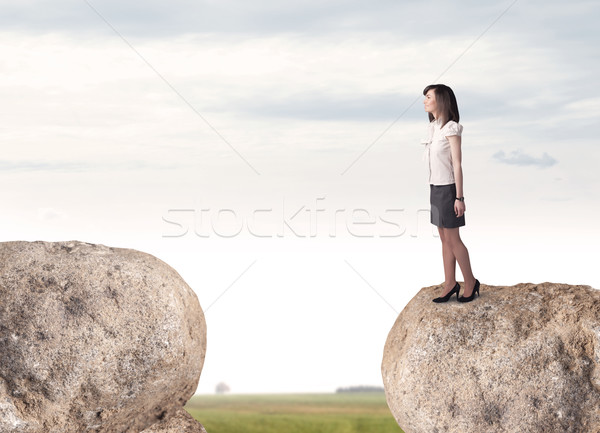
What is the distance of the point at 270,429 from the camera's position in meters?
9.75

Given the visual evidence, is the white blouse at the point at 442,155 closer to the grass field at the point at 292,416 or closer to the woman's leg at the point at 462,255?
the woman's leg at the point at 462,255

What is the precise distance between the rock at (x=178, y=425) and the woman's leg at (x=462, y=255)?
3.44 metres

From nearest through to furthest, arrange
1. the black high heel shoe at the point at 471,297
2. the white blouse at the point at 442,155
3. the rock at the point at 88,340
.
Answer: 1. the rock at the point at 88,340
2. the white blouse at the point at 442,155
3. the black high heel shoe at the point at 471,297

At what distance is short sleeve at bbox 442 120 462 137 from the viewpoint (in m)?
7.55

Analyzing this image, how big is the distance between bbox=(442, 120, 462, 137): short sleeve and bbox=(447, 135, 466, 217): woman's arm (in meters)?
0.04

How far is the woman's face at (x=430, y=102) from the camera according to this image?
25.6ft

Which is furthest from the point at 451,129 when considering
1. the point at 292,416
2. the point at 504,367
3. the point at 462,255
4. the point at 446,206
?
the point at 292,416

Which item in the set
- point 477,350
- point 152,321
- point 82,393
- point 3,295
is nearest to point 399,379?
point 477,350

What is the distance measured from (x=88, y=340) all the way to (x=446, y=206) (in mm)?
4044

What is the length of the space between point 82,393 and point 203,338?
1.46m

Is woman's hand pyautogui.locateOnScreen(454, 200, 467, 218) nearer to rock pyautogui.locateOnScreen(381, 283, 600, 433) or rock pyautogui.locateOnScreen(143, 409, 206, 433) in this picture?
rock pyautogui.locateOnScreen(381, 283, 600, 433)

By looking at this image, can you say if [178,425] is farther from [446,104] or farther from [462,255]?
[446,104]

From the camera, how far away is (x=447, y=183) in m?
7.58

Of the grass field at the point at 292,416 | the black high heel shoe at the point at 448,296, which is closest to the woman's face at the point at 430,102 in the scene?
the black high heel shoe at the point at 448,296
